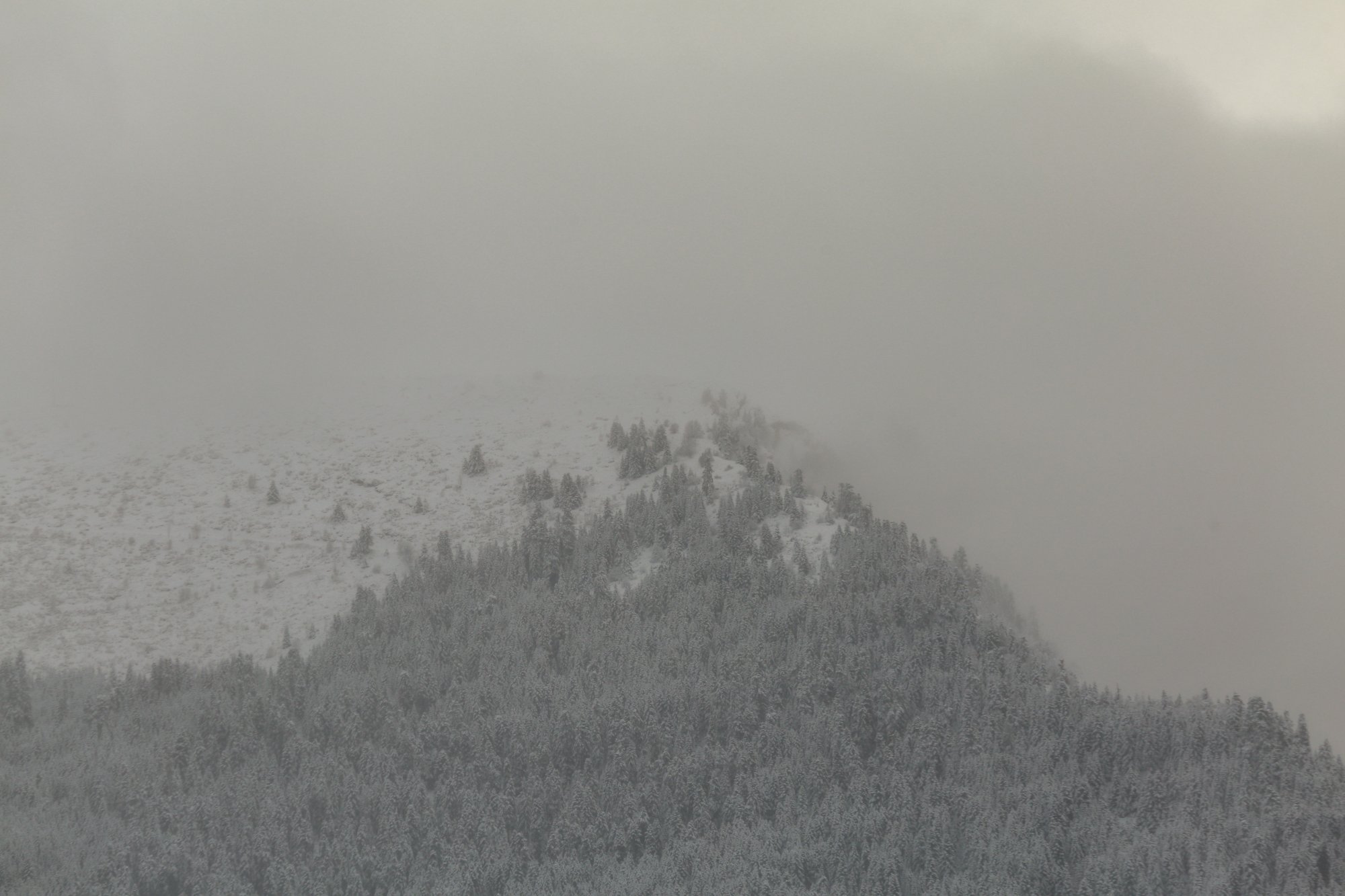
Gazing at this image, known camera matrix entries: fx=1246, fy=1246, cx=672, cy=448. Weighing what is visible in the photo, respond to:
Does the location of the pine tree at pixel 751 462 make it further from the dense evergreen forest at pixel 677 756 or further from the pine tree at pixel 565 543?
the pine tree at pixel 565 543

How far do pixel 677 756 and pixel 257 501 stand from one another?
47679 mm

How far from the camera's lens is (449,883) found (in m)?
60.8

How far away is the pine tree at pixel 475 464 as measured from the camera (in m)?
102

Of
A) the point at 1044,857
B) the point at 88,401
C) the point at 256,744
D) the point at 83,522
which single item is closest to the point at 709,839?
the point at 1044,857

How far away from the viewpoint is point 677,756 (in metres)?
67.5

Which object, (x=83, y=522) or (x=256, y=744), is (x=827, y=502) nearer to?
(x=256, y=744)

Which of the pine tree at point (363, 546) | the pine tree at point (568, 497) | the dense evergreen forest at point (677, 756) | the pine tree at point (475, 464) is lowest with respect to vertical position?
the dense evergreen forest at point (677, 756)

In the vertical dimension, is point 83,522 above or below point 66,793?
above

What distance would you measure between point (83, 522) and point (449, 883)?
2014 inches

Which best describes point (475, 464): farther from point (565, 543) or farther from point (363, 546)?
point (565, 543)

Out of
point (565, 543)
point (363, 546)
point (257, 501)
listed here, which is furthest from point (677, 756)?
point (257, 501)

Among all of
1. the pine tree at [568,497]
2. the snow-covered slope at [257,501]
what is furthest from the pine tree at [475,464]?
the pine tree at [568,497]

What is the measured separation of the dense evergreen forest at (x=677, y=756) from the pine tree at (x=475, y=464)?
1784 centimetres

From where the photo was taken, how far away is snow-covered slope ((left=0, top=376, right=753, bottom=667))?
85.8 meters
